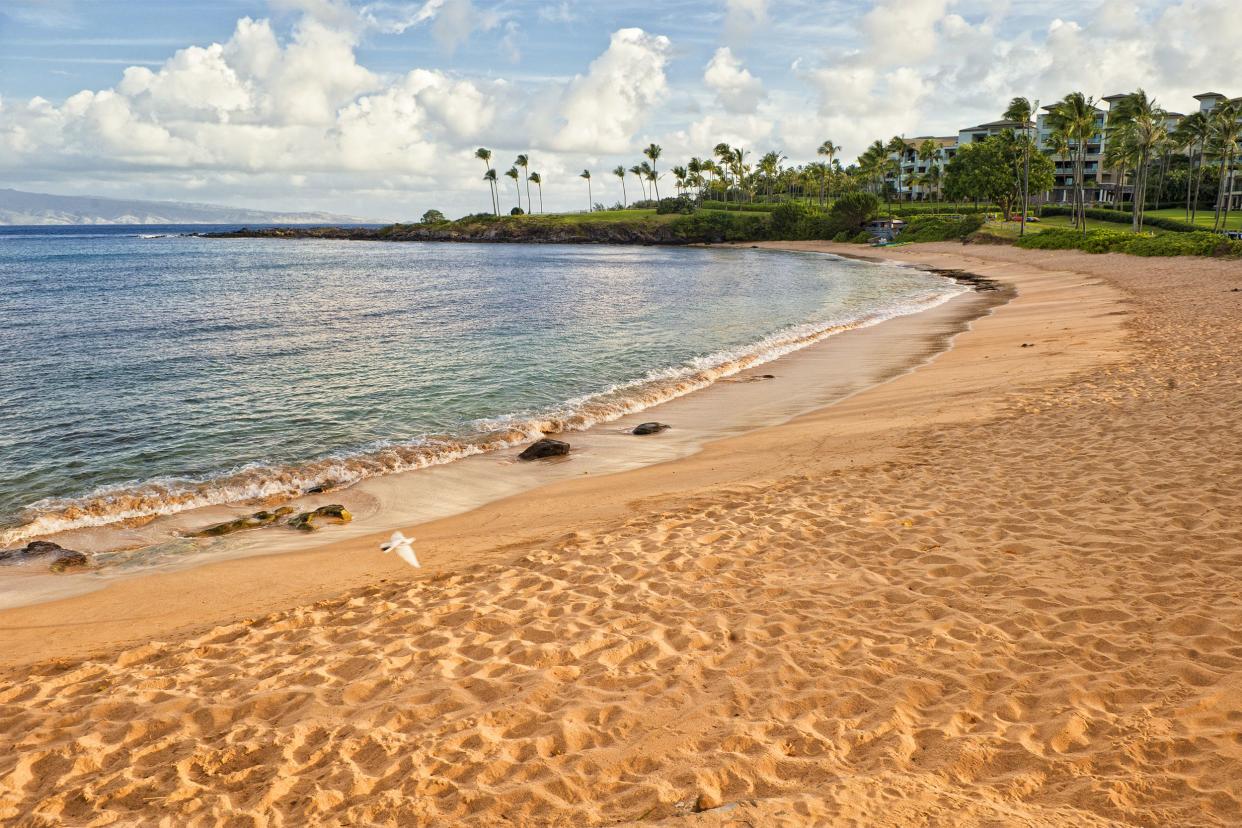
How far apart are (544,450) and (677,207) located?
484 ft

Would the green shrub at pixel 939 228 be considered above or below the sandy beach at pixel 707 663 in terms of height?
above

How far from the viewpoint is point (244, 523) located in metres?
11.7

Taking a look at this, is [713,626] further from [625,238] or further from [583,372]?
[625,238]

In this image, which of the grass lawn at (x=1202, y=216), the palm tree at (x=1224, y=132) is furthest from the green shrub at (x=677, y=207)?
the palm tree at (x=1224, y=132)

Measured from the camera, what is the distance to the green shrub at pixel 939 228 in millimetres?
90062

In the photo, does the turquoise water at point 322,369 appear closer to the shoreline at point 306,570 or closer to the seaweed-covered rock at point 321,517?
the seaweed-covered rock at point 321,517

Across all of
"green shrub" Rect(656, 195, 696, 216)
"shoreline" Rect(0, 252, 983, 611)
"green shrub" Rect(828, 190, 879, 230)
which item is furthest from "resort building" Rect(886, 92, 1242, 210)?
"shoreline" Rect(0, 252, 983, 611)

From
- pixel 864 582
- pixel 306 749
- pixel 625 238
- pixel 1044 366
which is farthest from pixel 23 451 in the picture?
pixel 625 238

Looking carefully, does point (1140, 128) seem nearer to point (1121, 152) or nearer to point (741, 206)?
point (1121, 152)

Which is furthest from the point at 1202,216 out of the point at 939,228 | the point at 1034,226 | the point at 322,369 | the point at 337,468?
the point at 337,468

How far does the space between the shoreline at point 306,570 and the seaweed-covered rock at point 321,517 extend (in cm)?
44

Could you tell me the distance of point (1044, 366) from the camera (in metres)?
19.2

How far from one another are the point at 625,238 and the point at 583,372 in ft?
410

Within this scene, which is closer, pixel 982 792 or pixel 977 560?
pixel 982 792
